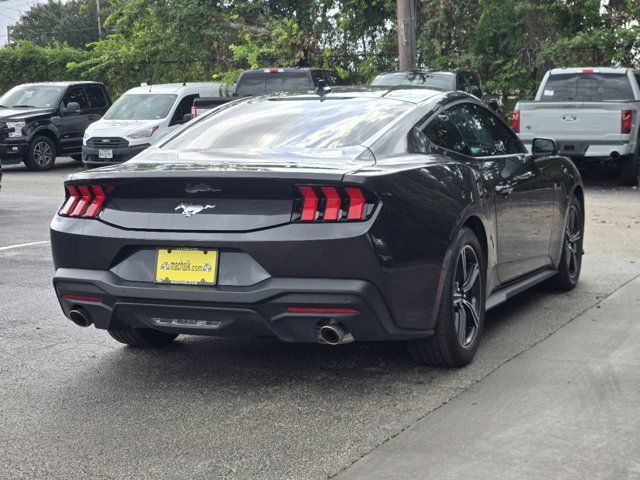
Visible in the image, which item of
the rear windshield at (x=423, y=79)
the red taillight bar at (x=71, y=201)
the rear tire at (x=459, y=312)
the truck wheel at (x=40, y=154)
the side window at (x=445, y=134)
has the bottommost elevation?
the truck wheel at (x=40, y=154)

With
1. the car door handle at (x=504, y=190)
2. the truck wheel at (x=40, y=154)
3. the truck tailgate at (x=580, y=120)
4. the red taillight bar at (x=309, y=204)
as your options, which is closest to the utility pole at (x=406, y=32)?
the truck tailgate at (x=580, y=120)

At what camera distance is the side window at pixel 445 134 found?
20.1 ft

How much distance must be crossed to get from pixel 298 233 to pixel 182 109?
1778 cm

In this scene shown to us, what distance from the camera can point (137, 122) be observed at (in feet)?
71.7

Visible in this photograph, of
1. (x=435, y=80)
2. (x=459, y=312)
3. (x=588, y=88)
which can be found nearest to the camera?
(x=459, y=312)

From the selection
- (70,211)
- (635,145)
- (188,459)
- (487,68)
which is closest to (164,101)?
(487,68)

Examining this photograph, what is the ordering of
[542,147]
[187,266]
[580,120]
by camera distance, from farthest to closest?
[580,120], [542,147], [187,266]

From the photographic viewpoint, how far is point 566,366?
5.81 meters

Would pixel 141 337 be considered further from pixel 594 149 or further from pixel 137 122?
pixel 137 122

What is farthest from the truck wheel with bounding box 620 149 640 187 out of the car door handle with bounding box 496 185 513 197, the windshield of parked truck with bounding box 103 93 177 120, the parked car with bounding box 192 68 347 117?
the car door handle with bounding box 496 185 513 197

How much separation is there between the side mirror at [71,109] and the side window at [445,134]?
61.7 ft

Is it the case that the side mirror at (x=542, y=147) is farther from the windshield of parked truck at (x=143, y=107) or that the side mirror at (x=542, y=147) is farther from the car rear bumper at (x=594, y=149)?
the windshield of parked truck at (x=143, y=107)

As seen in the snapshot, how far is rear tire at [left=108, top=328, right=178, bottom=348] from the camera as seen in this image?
636cm

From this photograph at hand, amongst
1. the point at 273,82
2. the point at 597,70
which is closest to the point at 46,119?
the point at 273,82
